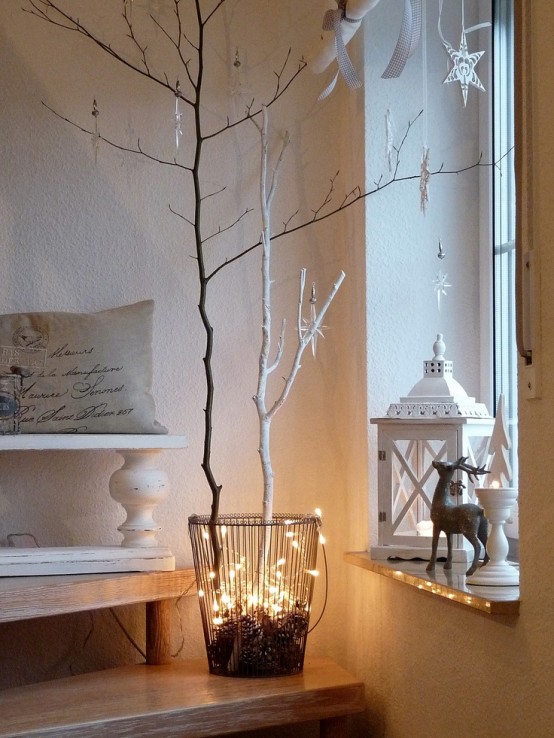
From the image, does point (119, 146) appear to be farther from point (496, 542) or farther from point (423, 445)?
point (496, 542)

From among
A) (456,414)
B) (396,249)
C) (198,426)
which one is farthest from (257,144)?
(456,414)

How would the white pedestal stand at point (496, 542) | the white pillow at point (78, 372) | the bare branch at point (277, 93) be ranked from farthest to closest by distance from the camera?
the bare branch at point (277, 93) < the white pillow at point (78, 372) < the white pedestal stand at point (496, 542)

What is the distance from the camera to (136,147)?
6.88ft

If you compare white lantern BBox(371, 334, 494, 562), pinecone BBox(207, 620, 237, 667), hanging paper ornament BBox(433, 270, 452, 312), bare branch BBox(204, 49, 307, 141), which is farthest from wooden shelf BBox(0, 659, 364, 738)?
bare branch BBox(204, 49, 307, 141)

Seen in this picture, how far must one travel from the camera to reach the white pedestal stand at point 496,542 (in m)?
1.48

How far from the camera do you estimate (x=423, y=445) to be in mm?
1861

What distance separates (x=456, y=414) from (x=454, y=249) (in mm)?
485

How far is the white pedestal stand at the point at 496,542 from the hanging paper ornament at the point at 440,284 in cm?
61

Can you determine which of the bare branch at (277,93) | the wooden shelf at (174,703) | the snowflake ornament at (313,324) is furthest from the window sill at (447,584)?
the bare branch at (277,93)

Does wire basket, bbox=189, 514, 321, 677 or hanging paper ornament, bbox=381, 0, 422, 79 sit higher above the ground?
hanging paper ornament, bbox=381, 0, 422, 79

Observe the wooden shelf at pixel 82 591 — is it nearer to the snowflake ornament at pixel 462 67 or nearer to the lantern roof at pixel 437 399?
the lantern roof at pixel 437 399

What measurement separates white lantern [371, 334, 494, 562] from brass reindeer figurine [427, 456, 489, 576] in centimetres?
6

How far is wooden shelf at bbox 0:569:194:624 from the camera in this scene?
63.8 inches

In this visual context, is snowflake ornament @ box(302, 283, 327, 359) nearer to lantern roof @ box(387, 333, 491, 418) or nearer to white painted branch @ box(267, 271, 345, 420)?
white painted branch @ box(267, 271, 345, 420)
